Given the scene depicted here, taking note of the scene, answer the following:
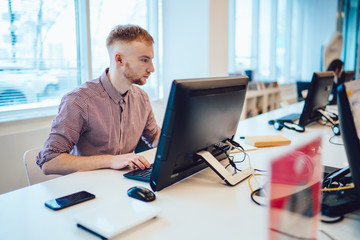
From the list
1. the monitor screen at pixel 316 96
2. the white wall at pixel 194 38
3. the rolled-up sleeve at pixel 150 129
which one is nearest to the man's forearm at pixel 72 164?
the rolled-up sleeve at pixel 150 129

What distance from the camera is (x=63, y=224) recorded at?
88cm

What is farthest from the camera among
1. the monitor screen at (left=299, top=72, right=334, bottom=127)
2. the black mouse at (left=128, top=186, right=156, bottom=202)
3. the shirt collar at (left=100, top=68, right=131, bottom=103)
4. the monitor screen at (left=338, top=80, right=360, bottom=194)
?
the monitor screen at (left=299, top=72, right=334, bottom=127)

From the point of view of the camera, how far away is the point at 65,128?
4.71ft

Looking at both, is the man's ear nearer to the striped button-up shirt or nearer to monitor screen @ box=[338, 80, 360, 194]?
the striped button-up shirt

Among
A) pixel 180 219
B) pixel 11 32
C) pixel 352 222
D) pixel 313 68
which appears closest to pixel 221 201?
pixel 180 219

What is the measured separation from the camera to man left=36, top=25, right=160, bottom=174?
145cm

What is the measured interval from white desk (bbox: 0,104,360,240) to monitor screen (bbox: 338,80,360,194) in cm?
9

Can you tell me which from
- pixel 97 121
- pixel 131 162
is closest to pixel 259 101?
pixel 97 121

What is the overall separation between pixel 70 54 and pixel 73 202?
1.79 metres

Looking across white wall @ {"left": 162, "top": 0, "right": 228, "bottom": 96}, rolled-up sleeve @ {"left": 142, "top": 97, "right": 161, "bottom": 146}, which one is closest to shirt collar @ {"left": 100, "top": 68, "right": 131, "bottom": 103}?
rolled-up sleeve @ {"left": 142, "top": 97, "right": 161, "bottom": 146}

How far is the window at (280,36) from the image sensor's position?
4.63m

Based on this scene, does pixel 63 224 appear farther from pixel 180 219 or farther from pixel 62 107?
pixel 62 107

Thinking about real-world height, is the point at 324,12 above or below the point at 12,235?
above

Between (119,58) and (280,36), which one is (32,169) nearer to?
(119,58)
